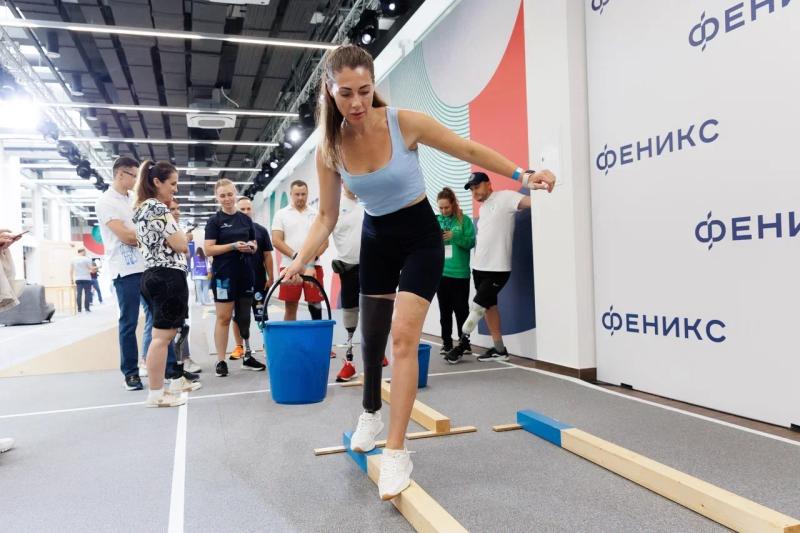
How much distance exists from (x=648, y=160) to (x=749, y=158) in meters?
0.59

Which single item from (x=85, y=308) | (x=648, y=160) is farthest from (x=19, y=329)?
(x=648, y=160)

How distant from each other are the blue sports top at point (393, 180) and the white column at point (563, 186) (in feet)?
6.52

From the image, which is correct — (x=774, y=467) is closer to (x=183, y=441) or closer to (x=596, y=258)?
(x=596, y=258)

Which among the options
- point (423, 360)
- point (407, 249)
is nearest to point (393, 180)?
point (407, 249)

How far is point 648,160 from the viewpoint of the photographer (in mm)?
3070

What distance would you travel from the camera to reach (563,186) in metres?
3.57

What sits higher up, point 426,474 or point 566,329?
point 566,329

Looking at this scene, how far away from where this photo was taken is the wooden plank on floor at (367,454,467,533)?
1.43m

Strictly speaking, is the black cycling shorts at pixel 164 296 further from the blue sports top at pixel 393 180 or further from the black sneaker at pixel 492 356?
the black sneaker at pixel 492 356

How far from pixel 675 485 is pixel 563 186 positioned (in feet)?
7.31

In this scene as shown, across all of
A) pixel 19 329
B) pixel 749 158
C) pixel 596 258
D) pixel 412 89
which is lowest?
pixel 19 329

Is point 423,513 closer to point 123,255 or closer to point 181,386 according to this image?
point 181,386

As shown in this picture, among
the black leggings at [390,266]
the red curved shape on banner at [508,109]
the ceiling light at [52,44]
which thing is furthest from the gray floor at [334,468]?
the ceiling light at [52,44]

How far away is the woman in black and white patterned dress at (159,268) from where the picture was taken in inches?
119
